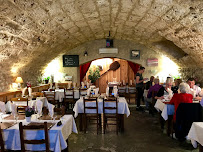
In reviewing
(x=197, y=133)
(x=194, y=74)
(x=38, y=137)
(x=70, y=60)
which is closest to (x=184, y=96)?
(x=197, y=133)

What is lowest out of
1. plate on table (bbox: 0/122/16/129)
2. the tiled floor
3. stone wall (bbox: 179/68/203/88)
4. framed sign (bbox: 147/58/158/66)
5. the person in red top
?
the tiled floor

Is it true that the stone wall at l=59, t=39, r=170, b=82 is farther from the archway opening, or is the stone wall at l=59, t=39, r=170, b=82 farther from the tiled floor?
the tiled floor

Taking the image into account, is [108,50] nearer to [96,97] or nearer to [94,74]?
[94,74]

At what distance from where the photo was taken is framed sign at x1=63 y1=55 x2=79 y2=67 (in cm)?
929

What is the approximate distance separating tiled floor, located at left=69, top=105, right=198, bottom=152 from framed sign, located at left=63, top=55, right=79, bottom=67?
17.3 ft

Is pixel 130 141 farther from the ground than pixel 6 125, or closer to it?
closer to it

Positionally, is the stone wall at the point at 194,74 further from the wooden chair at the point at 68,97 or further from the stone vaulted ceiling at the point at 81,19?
the wooden chair at the point at 68,97

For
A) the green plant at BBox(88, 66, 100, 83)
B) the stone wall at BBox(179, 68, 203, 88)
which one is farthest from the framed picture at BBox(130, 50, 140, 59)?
the green plant at BBox(88, 66, 100, 83)

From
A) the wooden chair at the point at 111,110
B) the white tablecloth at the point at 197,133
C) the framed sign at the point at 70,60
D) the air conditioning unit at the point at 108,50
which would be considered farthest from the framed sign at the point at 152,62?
the white tablecloth at the point at 197,133

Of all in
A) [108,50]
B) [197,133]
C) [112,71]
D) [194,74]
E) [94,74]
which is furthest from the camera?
[112,71]

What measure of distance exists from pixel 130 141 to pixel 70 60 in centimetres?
642

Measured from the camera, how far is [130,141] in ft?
12.4

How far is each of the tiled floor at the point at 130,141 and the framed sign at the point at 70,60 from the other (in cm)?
527

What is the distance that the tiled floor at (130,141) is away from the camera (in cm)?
338
